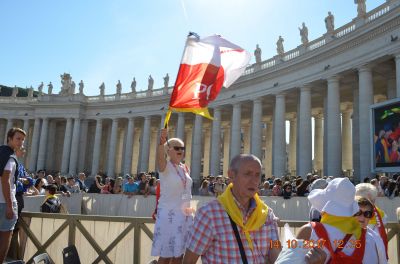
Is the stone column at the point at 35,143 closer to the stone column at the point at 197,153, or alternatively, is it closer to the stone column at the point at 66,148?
the stone column at the point at 66,148

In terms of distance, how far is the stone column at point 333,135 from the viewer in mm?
33344

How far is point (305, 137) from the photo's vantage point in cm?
3753

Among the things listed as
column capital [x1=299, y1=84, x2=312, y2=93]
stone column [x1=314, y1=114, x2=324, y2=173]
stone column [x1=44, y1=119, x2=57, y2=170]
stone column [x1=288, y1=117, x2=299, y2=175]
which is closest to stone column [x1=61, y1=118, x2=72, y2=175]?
stone column [x1=44, y1=119, x2=57, y2=170]

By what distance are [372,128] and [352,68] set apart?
8649 millimetres

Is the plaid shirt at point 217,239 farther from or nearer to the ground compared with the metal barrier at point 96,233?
farther from the ground

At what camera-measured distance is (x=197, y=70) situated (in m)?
7.26

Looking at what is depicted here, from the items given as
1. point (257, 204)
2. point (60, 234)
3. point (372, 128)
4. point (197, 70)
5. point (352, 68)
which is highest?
point (352, 68)

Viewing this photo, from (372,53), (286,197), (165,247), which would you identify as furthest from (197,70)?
(372,53)

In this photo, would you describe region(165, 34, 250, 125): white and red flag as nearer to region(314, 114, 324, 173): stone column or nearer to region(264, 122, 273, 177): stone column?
region(314, 114, 324, 173): stone column

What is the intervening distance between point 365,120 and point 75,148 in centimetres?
5299

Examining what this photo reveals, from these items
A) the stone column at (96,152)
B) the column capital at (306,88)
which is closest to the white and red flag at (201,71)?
the column capital at (306,88)

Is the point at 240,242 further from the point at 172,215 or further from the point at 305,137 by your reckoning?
the point at 305,137

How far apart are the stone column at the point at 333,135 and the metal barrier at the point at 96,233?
26374 millimetres

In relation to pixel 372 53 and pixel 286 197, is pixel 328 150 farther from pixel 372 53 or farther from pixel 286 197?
pixel 286 197
